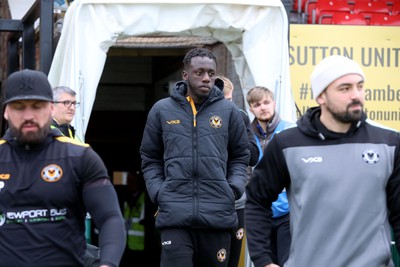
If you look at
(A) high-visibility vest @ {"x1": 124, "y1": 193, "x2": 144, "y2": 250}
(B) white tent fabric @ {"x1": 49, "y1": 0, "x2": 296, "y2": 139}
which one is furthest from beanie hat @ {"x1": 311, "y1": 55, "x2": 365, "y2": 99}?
(A) high-visibility vest @ {"x1": 124, "y1": 193, "x2": 144, "y2": 250}

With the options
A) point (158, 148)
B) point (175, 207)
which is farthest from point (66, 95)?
point (175, 207)

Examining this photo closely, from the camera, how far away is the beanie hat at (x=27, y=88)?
14.0ft

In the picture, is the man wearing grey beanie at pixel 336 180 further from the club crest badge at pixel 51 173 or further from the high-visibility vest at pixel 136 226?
the high-visibility vest at pixel 136 226

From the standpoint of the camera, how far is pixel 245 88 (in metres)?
8.87

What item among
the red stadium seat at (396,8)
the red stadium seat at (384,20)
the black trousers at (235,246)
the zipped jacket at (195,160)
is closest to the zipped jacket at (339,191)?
the zipped jacket at (195,160)

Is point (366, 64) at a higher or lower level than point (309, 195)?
higher

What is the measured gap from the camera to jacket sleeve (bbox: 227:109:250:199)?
6668 mm

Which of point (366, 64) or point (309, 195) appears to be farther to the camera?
point (366, 64)

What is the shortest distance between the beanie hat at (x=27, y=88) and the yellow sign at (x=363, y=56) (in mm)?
5657

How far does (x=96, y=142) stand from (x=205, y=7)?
6731 mm

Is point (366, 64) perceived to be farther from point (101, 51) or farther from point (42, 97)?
point (42, 97)

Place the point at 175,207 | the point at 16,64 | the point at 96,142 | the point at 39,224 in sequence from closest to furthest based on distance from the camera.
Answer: the point at 39,224
the point at 175,207
the point at 16,64
the point at 96,142

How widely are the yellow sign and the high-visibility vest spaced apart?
4.39m

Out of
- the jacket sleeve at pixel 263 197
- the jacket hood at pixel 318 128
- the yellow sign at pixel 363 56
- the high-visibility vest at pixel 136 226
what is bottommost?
the high-visibility vest at pixel 136 226
